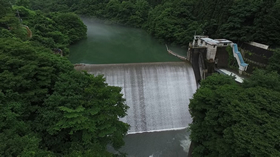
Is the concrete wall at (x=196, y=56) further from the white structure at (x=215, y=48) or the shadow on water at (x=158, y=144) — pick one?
the shadow on water at (x=158, y=144)

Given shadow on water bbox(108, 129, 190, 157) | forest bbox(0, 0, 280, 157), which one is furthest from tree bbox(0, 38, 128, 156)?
shadow on water bbox(108, 129, 190, 157)

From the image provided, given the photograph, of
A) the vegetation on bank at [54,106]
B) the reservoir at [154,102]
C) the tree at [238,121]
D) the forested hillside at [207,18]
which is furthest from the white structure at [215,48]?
the vegetation on bank at [54,106]

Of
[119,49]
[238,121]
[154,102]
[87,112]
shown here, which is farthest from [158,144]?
[119,49]

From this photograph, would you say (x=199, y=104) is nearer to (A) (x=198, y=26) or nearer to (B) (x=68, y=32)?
(A) (x=198, y=26)

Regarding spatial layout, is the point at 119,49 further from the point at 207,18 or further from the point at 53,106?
the point at 53,106

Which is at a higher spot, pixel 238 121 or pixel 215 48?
pixel 215 48

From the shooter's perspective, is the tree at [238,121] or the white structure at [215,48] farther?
the white structure at [215,48]

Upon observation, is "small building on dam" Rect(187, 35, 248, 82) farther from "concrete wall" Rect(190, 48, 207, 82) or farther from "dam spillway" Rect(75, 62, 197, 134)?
"dam spillway" Rect(75, 62, 197, 134)
